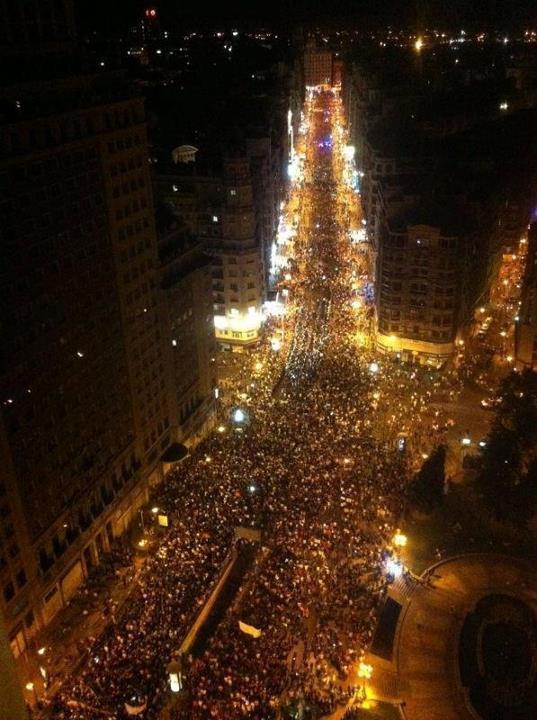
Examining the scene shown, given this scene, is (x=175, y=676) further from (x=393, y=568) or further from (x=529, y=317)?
(x=529, y=317)

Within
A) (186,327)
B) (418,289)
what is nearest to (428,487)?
(186,327)

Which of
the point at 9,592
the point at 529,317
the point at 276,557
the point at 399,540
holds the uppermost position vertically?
the point at 529,317

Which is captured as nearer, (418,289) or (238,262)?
(418,289)

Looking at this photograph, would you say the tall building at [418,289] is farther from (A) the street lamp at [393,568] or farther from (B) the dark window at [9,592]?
(B) the dark window at [9,592]

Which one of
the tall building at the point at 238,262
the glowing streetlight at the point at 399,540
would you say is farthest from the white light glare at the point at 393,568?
the tall building at the point at 238,262

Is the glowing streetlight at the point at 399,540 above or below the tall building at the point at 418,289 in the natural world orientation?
below

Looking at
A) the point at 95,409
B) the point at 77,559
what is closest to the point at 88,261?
the point at 95,409

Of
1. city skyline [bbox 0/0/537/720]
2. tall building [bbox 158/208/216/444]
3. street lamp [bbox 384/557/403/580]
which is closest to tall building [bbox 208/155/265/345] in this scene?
city skyline [bbox 0/0/537/720]
